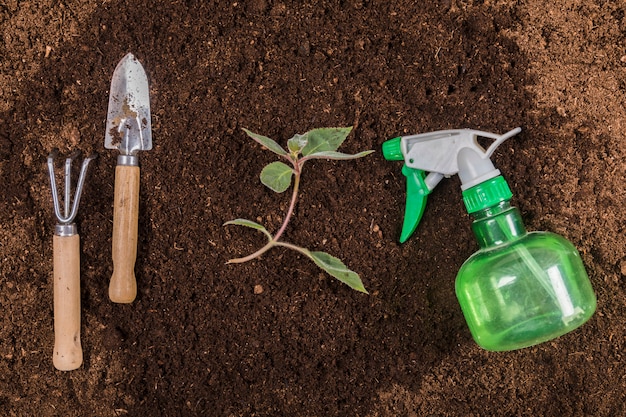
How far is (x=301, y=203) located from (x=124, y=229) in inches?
13.4

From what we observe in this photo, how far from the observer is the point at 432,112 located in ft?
3.82

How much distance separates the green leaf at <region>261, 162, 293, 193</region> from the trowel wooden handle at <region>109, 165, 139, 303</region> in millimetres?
249

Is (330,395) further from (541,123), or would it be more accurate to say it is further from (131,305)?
(541,123)

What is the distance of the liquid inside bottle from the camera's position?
107cm

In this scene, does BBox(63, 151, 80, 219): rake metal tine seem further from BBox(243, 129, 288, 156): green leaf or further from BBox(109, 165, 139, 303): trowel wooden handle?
BBox(243, 129, 288, 156): green leaf

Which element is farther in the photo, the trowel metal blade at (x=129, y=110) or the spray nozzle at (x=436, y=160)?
the trowel metal blade at (x=129, y=110)

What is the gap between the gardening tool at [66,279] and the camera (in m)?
1.12

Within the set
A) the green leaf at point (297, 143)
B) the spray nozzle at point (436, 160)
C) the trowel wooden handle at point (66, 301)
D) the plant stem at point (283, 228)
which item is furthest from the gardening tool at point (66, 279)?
the spray nozzle at point (436, 160)

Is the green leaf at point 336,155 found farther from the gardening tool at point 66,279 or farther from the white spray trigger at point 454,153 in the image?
the gardening tool at point 66,279

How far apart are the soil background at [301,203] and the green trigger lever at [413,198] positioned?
0.11 feet

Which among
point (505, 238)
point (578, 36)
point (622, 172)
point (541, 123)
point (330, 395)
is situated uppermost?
point (578, 36)

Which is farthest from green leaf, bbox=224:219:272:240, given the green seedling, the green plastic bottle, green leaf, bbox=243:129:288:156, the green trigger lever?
the green plastic bottle

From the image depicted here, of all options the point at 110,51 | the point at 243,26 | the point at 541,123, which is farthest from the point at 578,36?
the point at 110,51

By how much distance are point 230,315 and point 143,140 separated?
0.38 metres
